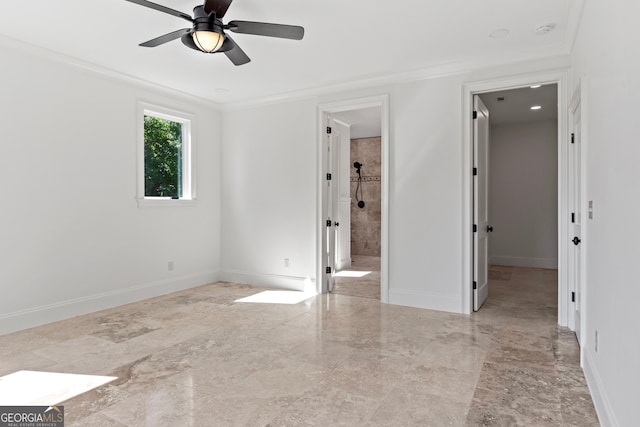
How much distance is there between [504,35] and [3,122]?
14.7 ft

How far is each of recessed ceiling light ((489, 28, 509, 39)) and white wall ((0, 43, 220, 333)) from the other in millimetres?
3818

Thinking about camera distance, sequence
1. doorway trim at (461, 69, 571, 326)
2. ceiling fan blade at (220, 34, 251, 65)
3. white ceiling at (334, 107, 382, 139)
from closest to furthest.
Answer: ceiling fan blade at (220, 34, 251, 65) → doorway trim at (461, 69, 571, 326) → white ceiling at (334, 107, 382, 139)

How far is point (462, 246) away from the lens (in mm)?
4016

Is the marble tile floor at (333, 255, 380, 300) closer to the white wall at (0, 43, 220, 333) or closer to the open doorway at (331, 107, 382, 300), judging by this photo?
the open doorway at (331, 107, 382, 300)

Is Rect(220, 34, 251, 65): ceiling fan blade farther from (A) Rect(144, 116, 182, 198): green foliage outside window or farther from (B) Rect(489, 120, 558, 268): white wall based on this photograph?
(B) Rect(489, 120, 558, 268): white wall

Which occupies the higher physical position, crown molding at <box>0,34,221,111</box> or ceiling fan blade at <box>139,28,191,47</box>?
crown molding at <box>0,34,221,111</box>

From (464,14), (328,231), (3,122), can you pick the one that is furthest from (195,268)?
(464,14)

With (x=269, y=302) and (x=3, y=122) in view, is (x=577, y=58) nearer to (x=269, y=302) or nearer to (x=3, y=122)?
(x=269, y=302)

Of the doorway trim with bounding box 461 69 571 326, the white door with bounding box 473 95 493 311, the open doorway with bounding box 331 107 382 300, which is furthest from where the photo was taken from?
the open doorway with bounding box 331 107 382 300

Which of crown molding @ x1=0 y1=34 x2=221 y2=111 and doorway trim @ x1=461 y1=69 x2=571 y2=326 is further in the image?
doorway trim @ x1=461 y1=69 x2=571 y2=326

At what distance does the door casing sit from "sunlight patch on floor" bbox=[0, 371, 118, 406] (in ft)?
10.8

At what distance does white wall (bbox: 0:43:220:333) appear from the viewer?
138 inches

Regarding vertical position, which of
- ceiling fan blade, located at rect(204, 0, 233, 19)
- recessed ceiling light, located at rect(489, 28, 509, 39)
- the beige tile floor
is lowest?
the beige tile floor

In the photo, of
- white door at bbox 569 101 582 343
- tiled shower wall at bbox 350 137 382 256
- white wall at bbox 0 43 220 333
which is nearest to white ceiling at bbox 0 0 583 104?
white wall at bbox 0 43 220 333
